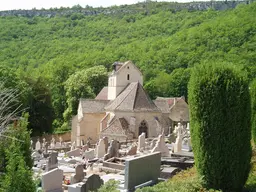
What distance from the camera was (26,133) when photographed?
13.4 m

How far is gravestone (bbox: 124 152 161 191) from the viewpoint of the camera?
46.9 feet

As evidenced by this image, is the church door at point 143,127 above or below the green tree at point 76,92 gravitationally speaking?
below

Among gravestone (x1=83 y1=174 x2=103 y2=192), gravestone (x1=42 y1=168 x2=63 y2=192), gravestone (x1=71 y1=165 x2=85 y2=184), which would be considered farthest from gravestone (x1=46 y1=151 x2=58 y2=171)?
gravestone (x1=83 y1=174 x2=103 y2=192)

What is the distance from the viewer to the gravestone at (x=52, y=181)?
15009mm

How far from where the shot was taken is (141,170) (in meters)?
14.8

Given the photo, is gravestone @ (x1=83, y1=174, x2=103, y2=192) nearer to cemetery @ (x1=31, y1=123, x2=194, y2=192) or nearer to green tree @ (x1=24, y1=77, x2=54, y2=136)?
cemetery @ (x1=31, y1=123, x2=194, y2=192)

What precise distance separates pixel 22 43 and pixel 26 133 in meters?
88.3

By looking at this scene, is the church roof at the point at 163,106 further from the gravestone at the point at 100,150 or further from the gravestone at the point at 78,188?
the gravestone at the point at 78,188

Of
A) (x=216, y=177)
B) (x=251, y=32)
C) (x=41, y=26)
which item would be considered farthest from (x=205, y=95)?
(x=41, y=26)

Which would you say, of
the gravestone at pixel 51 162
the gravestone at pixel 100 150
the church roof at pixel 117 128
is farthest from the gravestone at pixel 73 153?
the gravestone at pixel 51 162

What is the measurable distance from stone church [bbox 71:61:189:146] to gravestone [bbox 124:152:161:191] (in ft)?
56.2

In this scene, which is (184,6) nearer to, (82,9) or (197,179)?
(82,9)

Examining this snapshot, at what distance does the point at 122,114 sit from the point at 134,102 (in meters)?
1.44

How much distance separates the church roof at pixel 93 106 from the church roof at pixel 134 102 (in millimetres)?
2303
